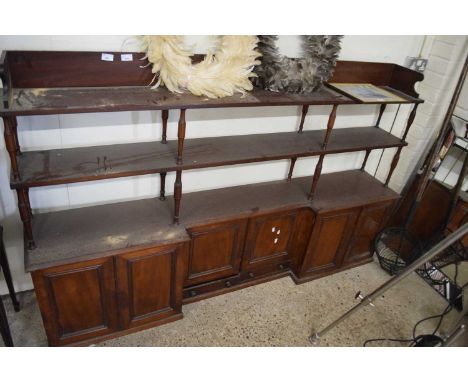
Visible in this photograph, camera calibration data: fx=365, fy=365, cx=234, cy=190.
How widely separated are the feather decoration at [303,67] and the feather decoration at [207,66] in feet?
0.39

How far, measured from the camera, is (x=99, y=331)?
2.14 m

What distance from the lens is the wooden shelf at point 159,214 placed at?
186cm

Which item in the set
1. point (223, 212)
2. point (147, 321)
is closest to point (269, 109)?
point (223, 212)

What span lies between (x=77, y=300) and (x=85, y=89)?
110 centimetres

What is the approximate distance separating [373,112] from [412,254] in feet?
4.03

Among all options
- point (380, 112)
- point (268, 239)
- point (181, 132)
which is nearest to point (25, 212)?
point (181, 132)

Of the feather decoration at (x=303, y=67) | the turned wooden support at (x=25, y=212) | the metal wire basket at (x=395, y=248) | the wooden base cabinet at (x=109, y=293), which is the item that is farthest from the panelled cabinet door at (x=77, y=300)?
the metal wire basket at (x=395, y=248)

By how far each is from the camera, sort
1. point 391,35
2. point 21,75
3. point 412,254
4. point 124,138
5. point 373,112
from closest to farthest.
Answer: point 21,75 < point 124,138 < point 391,35 < point 373,112 < point 412,254

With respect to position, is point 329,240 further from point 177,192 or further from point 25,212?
point 25,212

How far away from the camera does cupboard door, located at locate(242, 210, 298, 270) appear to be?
2416mm

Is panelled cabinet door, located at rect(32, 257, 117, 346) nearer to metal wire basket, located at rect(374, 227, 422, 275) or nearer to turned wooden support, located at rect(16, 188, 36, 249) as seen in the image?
turned wooden support, located at rect(16, 188, 36, 249)

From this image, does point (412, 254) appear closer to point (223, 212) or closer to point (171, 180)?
point (223, 212)

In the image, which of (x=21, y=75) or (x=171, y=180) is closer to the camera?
(x=21, y=75)

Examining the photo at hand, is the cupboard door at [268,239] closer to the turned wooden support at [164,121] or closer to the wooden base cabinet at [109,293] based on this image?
the wooden base cabinet at [109,293]
